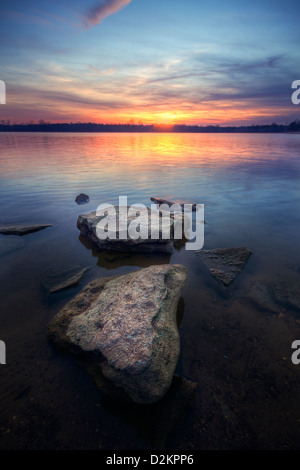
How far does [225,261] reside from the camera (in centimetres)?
594

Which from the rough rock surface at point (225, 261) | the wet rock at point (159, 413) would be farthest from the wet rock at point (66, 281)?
the rough rock surface at point (225, 261)

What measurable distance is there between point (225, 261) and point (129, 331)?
374cm

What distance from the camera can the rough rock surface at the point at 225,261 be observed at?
5.39 m

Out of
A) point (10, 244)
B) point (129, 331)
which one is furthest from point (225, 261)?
point (10, 244)

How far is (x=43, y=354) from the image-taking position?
347cm

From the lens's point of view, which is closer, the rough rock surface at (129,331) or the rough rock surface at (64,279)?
the rough rock surface at (129,331)

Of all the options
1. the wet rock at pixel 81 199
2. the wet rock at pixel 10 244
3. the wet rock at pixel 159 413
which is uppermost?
the wet rock at pixel 81 199

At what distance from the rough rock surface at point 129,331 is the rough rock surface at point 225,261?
1.45m

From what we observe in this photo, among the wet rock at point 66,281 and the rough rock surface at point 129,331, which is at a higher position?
the rough rock surface at point 129,331

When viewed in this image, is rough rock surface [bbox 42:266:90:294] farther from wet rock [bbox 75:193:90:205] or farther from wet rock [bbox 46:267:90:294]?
wet rock [bbox 75:193:90:205]

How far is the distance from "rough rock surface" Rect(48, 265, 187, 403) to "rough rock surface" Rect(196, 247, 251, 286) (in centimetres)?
145

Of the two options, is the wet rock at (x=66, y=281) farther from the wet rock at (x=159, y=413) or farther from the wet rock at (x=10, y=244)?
the wet rock at (x=159, y=413)

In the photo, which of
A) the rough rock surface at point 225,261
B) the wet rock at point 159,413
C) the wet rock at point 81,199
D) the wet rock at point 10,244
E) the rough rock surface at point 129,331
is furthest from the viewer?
the wet rock at point 81,199

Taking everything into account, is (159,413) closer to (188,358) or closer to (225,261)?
(188,358)
